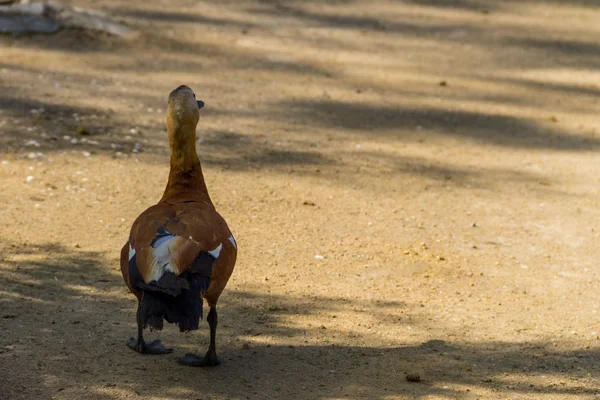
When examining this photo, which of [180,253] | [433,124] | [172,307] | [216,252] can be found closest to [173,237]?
[180,253]

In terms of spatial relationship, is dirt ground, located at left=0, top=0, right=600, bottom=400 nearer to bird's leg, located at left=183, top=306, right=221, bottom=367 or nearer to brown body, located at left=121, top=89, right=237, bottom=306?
bird's leg, located at left=183, top=306, right=221, bottom=367

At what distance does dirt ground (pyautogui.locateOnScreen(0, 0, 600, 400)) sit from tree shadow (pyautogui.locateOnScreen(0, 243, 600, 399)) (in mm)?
16

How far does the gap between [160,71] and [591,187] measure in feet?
17.2

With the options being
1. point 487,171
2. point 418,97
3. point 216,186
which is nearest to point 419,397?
point 216,186

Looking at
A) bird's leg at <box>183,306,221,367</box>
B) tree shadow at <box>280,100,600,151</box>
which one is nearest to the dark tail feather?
bird's leg at <box>183,306,221,367</box>

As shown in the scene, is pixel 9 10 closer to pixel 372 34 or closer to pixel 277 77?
pixel 277 77

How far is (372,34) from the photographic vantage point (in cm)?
1269

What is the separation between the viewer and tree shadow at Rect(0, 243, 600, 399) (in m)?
4.57

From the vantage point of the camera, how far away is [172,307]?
4133mm

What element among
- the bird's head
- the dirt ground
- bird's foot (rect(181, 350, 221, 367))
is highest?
the bird's head

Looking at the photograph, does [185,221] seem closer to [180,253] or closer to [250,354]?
[180,253]

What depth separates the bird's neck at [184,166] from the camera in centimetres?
518

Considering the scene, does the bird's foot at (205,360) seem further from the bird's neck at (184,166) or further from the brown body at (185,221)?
the bird's neck at (184,166)

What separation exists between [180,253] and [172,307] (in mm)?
321
